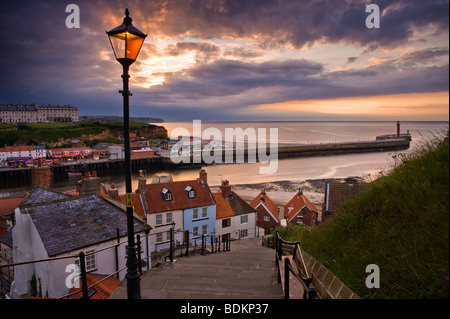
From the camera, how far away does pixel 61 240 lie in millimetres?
12602

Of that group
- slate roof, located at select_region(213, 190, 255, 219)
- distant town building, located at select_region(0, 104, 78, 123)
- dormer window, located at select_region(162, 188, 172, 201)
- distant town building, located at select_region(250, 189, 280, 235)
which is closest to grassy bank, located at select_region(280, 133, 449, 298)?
dormer window, located at select_region(162, 188, 172, 201)

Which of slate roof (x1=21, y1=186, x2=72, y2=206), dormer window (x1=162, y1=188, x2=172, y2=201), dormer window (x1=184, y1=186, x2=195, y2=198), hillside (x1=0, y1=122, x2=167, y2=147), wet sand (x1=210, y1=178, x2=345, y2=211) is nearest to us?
slate roof (x1=21, y1=186, x2=72, y2=206)

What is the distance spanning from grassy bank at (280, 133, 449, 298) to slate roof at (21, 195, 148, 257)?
1073cm

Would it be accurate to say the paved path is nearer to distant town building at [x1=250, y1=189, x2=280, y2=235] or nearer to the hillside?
distant town building at [x1=250, y1=189, x2=280, y2=235]

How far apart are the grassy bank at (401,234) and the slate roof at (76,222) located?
10.7 metres

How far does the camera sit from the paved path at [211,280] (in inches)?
217

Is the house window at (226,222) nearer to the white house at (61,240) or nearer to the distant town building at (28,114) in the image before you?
the white house at (61,240)

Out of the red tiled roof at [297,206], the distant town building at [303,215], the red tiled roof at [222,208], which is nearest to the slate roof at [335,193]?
the distant town building at [303,215]

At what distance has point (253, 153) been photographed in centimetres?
9750

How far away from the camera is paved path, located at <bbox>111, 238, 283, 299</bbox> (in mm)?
5523

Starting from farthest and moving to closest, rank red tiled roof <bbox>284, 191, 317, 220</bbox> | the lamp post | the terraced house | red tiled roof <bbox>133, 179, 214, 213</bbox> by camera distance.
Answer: red tiled roof <bbox>284, 191, 317, 220</bbox>
red tiled roof <bbox>133, 179, 214, 213</bbox>
the terraced house
the lamp post

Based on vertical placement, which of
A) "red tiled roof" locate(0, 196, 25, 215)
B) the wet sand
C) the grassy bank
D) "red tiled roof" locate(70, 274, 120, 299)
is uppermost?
the grassy bank
